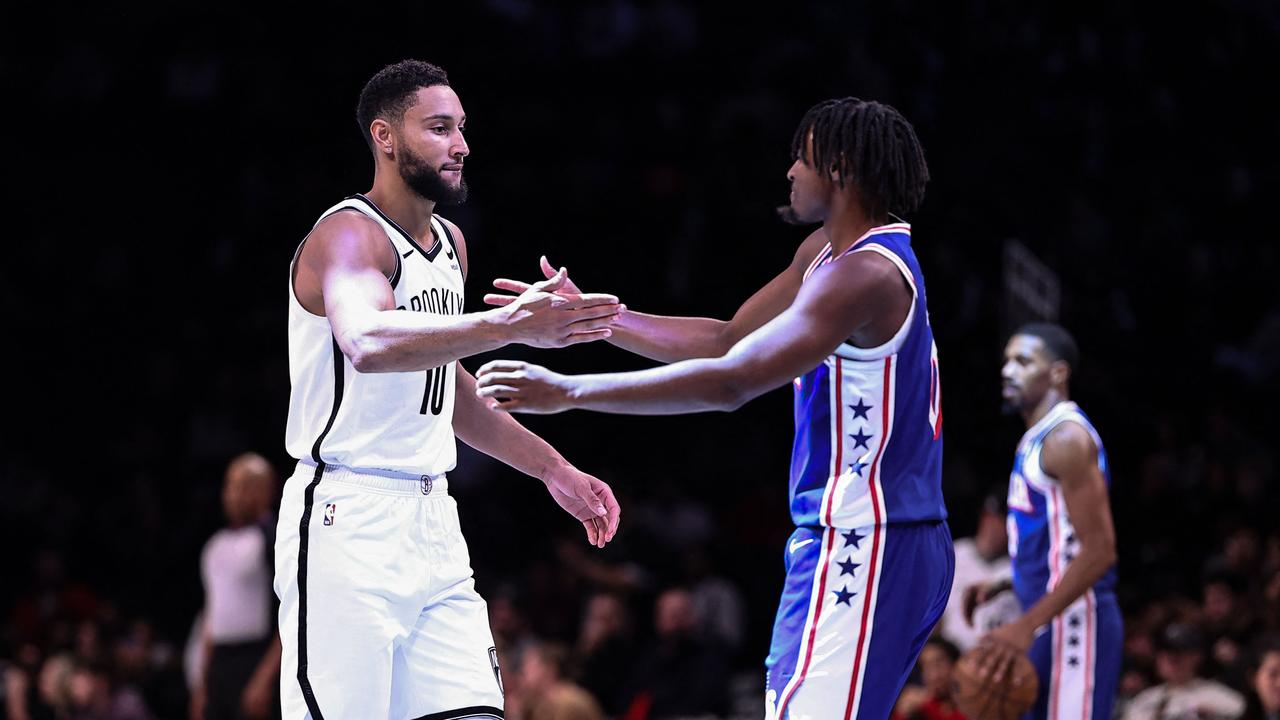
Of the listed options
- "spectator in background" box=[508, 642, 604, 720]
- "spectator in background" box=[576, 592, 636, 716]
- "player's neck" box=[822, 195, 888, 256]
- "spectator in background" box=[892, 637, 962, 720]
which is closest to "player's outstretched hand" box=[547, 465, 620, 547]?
"player's neck" box=[822, 195, 888, 256]

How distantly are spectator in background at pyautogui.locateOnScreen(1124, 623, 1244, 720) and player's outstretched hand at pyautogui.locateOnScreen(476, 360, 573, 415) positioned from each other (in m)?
5.31

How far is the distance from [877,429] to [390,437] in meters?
1.23

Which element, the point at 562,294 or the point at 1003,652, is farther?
the point at 1003,652

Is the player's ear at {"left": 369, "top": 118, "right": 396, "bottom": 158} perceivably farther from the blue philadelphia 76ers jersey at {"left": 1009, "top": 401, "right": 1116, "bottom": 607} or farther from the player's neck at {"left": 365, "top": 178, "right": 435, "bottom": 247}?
the blue philadelphia 76ers jersey at {"left": 1009, "top": 401, "right": 1116, "bottom": 607}

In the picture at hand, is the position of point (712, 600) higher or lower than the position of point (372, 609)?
lower

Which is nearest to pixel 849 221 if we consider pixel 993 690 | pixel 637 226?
pixel 993 690

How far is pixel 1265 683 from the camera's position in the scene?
7.26 m

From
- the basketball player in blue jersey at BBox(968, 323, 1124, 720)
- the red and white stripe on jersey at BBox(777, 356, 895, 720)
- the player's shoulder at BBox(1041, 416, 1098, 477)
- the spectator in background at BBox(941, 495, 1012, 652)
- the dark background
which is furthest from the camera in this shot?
the dark background

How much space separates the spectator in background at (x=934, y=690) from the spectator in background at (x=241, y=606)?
3.24 m

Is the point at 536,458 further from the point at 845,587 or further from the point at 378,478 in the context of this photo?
the point at 845,587

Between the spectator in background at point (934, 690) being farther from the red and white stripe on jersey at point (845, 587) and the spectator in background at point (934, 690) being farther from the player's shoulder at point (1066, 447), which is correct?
the red and white stripe on jersey at point (845, 587)

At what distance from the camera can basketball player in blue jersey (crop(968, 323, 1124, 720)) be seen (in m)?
5.72

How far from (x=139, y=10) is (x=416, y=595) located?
1065 centimetres

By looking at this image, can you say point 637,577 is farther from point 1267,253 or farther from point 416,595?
point 416,595
